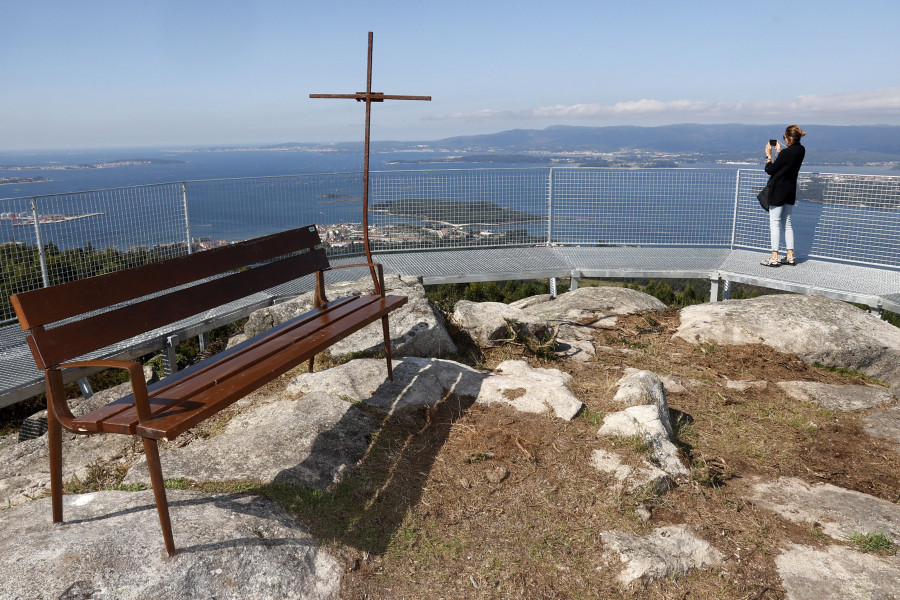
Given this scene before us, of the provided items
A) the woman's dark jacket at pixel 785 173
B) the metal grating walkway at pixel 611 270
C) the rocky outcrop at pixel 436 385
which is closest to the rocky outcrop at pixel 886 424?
the rocky outcrop at pixel 436 385

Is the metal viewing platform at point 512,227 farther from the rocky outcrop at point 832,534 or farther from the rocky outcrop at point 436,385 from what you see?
the rocky outcrop at point 832,534

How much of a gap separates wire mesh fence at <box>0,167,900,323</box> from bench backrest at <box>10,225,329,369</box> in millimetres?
3208

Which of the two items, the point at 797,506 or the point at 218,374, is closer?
the point at 218,374

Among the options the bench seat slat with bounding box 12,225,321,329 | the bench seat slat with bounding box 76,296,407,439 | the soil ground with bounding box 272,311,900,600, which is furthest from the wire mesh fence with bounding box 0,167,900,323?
the soil ground with bounding box 272,311,900,600

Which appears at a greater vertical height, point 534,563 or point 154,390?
point 154,390

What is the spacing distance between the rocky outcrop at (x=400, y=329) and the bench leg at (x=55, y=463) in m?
2.90

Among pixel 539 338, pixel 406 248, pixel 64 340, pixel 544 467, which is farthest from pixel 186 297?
pixel 406 248

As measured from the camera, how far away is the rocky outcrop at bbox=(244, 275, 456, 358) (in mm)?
5965

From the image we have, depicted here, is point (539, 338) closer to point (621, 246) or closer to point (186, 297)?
point (186, 297)

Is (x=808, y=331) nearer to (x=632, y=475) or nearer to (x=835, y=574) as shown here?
(x=632, y=475)

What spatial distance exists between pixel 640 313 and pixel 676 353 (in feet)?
3.78

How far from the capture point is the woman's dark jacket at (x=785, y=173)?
29.0 ft

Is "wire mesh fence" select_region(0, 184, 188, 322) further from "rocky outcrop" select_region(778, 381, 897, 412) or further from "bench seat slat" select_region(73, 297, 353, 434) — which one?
"rocky outcrop" select_region(778, 381, 897, 412)

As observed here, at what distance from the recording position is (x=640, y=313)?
7.74 metres
